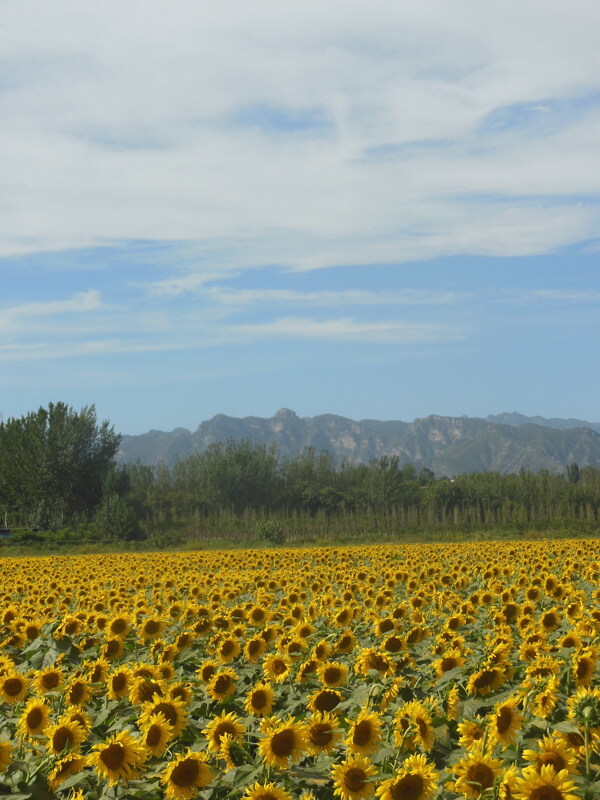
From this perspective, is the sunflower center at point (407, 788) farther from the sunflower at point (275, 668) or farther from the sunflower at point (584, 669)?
the sunflower at point (275, 668)

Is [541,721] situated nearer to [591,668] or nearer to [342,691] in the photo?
[591,668]

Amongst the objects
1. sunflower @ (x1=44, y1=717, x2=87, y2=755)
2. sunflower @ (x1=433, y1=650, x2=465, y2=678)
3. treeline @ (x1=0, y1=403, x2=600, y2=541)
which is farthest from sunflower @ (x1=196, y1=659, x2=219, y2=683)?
treeline @ (x1=0, y1=403, x2=600, y2=541)

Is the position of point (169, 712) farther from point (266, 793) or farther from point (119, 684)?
point (266, 793)

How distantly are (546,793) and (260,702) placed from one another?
2.30 m

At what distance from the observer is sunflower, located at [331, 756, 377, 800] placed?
3777mm

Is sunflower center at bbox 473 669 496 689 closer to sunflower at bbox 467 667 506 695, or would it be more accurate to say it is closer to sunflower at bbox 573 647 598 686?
sunflower at bbox 467 667 506 695

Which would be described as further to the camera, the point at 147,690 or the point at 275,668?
the point at 275,668

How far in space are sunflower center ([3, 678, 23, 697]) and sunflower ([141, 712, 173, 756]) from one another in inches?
63.5

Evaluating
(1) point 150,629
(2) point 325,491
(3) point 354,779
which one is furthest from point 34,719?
(2) point 325,491

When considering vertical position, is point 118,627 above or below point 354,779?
above

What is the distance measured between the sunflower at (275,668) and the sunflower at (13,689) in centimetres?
163

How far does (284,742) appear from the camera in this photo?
4180 millimetres

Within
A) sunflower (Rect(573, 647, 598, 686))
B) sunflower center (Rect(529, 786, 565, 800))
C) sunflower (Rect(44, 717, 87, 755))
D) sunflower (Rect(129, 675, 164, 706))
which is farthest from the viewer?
sunflower (Rect(129, 675, 164, 706))

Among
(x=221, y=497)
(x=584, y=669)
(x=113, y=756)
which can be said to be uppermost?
(x=221, y=497)
